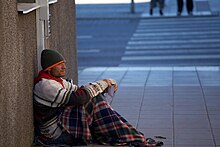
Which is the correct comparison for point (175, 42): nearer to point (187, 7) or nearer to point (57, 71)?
point (187, 7)

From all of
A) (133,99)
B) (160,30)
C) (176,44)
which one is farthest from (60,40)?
(160,30)

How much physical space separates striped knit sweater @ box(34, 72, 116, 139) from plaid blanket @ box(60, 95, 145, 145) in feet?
0.36

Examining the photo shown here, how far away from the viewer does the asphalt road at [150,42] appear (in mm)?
18609

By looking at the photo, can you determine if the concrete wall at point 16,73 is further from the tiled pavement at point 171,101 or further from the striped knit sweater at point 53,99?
the tiled pavement at point 171,101

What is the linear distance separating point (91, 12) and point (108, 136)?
25.4 metres

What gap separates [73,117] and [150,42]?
1502cm

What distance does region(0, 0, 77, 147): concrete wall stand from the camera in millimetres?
6570

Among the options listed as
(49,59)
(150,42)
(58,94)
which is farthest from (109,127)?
(150,42)

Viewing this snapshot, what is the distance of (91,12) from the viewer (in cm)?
3331

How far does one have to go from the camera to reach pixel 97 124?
321 inches

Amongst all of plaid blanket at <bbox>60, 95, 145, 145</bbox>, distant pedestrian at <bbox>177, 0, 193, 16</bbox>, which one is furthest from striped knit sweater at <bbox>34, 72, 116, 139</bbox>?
distant pedestrian at <bbox>177, 0, 193, 16</bbox>

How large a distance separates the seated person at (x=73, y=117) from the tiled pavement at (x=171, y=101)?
56 centimetres

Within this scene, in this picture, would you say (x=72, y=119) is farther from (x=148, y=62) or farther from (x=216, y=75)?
(x=148, y=62)

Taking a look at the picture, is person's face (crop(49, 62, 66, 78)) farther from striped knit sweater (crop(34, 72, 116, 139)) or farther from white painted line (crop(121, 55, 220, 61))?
white painted line (crop(121, 55, 220, 61))
